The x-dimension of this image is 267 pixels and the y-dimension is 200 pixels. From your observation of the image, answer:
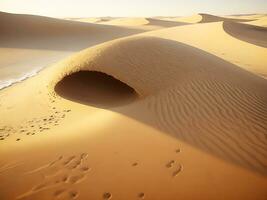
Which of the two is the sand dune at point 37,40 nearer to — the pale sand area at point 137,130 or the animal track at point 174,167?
the pale sand area at point 137,130

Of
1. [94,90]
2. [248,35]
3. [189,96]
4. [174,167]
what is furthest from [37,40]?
[174,167]

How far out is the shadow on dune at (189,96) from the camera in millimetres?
4676

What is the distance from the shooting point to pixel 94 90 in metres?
8.06

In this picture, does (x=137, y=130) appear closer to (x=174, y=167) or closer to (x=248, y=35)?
(x=174, y=167)

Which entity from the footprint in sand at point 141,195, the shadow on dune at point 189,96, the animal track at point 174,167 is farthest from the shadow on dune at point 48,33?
the footprint in sand at point 141,195

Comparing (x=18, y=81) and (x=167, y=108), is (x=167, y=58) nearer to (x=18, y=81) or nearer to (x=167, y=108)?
(x=167, y=108)

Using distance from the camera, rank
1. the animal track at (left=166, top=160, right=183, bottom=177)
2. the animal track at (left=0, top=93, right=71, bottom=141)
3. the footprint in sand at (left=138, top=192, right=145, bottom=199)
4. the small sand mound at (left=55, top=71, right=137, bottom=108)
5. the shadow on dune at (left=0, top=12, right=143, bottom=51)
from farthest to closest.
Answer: the shadow on dune at (left=0, top=12, right=143, bottom=51), the small sand mound at (left=55, top=71, right=137, bottom=108), the animal track at (left=0, top=93, right=71, bottom=141), the animal track at (left=166, top=160, right=183, bottom=177), the footprint in sand at (left=138, top=192, right=145, bottom=199)

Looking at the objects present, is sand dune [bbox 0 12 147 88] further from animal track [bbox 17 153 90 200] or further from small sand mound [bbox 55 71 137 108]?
animal track [bbox 17 153 90 200]

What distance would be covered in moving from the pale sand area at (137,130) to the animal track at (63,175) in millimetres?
15

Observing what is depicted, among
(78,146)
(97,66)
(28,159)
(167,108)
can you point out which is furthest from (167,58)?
(28,159)

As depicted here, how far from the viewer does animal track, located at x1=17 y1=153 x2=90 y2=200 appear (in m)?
3.62

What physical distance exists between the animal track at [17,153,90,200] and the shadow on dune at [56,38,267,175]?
5.62ft

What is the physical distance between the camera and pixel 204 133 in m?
4.90

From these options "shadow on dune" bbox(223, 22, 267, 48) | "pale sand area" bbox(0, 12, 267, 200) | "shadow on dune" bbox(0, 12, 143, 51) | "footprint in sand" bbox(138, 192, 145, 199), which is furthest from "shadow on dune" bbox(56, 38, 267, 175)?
"shadow on dune" bbox(0, 12, 143, 51)
